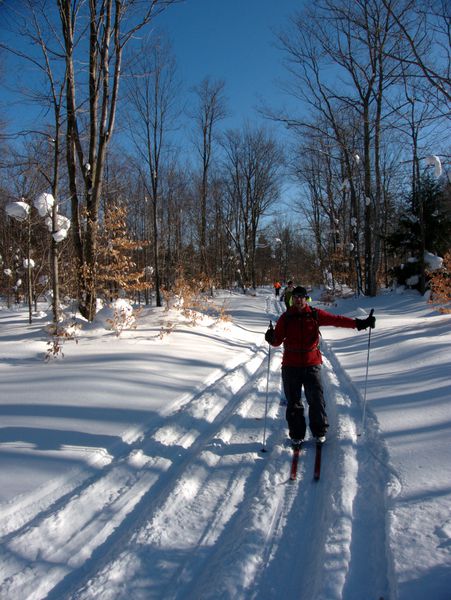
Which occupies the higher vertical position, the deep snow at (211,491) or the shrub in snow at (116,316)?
the shrub in snow at (116,316)

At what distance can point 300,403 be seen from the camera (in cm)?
430

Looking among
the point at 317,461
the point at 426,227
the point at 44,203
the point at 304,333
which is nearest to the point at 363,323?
the point at 304,333

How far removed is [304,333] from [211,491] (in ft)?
6.71

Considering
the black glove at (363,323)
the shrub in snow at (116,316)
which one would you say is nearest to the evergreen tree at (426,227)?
the shrub in snow at (116,316)

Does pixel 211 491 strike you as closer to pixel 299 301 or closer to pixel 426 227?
pixel 299 301

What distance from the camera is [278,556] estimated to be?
251cm

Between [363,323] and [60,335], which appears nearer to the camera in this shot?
[363,323]

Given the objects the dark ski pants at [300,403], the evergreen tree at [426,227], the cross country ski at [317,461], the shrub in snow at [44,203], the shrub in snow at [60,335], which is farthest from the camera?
the evergreen tree at [426,227]

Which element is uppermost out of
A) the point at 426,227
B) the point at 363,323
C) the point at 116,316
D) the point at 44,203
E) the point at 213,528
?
the point at 426,227

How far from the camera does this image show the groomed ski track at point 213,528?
224 cm

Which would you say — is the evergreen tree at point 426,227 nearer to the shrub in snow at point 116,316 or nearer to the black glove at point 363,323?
the shrub in snow at point 116,316

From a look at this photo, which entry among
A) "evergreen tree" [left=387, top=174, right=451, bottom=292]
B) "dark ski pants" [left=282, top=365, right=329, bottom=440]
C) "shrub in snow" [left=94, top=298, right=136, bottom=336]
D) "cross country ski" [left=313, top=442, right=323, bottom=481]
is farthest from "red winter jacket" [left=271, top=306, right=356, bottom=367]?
"evergreen tree" [left=387, top=174, right=451, bottom=292]

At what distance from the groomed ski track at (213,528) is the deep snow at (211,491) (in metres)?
0.01

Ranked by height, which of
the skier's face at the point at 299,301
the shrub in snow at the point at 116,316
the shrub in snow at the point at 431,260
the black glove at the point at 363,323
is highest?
the shrub in snow at the point at 431,260
